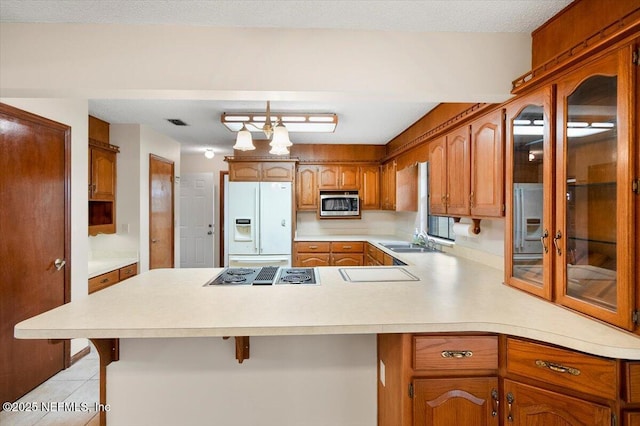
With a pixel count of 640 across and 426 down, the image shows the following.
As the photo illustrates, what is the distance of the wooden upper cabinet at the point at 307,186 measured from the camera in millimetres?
4707

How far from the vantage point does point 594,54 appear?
3.98 ft

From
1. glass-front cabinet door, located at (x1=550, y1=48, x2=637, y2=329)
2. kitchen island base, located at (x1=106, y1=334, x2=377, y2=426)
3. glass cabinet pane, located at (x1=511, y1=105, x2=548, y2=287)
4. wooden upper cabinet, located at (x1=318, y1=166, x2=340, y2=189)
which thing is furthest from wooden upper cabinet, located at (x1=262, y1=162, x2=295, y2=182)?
glass-front cabinet door, located at (x1=550, y1=48, x2=637, y2=329)

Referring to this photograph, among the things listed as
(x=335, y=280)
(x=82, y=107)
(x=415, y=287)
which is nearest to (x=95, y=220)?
(x=82, y=107)

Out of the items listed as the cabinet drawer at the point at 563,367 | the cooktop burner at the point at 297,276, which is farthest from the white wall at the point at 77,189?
the cabinet drawer at the point at 563,367

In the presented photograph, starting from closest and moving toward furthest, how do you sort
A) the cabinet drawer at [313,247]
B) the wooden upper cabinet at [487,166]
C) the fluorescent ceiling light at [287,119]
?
the wooden upper cabinet at [487,166] → the fluorescent ceiling light at [287,119] → the cabinet drawer at [313,247]

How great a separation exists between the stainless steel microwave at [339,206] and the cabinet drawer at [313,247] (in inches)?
19.0

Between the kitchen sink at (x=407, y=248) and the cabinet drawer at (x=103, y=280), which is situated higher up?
the kitchen sink at (x=407, y=248)

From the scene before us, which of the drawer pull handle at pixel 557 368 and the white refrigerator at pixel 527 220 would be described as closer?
the drawer pull handle at pixel 557 368

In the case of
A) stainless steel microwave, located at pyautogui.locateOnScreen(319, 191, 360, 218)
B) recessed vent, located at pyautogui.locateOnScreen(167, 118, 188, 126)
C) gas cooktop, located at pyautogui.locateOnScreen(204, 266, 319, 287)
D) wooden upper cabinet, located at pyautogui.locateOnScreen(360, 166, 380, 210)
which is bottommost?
gas cooktop, located at pyautogui.locateOnScreen(204, 266, 319, 287)

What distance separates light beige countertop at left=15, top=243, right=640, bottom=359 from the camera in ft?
3.93

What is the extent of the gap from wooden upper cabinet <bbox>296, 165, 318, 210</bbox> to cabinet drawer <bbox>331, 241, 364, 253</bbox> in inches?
29.3

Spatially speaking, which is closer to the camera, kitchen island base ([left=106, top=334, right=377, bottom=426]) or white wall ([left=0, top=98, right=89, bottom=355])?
kitchen island base ([left=106, top=334, right=377, bottom=426])

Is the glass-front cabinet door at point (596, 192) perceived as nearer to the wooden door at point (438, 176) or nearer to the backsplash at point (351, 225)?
the wooden door at point (438, 176)

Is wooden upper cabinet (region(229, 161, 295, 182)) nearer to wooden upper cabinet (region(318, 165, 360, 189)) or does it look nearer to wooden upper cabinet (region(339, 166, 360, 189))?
wooden upper cabinet (region(318, 165, 360, 189))
